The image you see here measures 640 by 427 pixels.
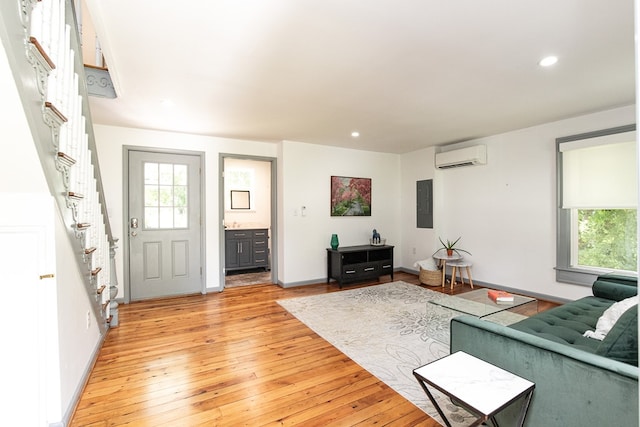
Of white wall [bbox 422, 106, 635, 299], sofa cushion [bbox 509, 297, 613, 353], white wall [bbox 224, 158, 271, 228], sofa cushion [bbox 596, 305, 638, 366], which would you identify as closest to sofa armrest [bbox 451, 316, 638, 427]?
sofa cushion [bbox 596, 305, 638, 366]

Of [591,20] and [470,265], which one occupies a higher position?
[591,20]

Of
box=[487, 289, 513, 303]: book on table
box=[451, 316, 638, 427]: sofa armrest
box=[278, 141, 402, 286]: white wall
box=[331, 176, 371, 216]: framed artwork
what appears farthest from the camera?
box=[331, 176, 371, 216]: framed artwork

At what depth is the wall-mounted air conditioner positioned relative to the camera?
15.0 feet

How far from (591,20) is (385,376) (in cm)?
271

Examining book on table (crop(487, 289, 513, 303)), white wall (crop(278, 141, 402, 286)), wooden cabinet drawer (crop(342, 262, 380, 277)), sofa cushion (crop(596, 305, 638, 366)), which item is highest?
white wall (crop(278, 141, 402, 286))

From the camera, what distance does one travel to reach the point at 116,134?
3.96 metres

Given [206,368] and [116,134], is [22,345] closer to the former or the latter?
[206,368]

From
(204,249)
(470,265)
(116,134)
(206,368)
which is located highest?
(116,134)

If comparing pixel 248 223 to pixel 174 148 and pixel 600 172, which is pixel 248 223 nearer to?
pixel 174 148

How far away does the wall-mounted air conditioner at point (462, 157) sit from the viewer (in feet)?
15.0

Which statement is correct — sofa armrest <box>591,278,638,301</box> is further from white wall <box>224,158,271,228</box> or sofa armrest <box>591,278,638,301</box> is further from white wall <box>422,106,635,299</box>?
white wall <box>224,158,271,228</box>

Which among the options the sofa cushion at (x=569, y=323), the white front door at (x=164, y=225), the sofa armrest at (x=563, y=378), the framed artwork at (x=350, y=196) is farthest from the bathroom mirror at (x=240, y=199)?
the sofa armrest at (x=563, y=378)

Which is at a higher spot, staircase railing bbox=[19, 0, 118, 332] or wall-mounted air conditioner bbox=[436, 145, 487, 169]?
wall-mounted air conditioner bbox=[436, 145, 487, 169]

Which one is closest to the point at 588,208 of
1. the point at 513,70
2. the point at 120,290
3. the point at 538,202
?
the point at 538,202
